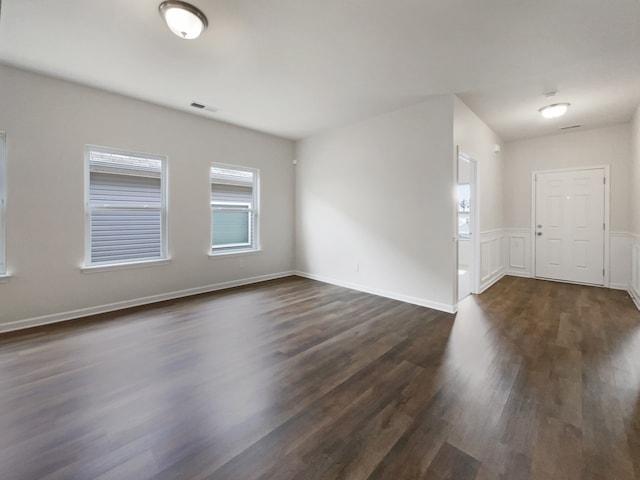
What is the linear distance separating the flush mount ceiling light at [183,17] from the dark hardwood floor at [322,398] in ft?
8.94

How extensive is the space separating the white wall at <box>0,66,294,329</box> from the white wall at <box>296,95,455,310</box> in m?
1.78

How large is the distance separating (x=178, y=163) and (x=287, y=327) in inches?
119

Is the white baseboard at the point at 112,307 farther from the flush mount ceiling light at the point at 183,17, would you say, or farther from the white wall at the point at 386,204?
the flush mount ceiling light at the point at 183,17

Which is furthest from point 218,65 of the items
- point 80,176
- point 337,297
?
point 337,297

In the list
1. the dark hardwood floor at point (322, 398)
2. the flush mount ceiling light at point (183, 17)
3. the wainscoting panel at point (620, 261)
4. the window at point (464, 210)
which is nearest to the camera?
the dark hardwood floor at point (322, 398)

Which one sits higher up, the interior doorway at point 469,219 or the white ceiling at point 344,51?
the white ceiling at point 344,51

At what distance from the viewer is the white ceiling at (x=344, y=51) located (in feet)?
7.09

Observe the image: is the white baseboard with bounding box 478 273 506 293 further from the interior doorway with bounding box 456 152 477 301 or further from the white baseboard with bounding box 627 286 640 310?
the white baseboard with bounding box 627 286 640 310

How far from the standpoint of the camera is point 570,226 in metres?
5.27

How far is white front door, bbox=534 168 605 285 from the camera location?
4996mm

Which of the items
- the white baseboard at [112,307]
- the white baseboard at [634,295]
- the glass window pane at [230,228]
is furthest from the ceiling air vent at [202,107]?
the white baseboard at [634,295]

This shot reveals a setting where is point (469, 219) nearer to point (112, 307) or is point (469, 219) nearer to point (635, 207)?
point (635, 207)

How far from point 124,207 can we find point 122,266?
0.81 meters

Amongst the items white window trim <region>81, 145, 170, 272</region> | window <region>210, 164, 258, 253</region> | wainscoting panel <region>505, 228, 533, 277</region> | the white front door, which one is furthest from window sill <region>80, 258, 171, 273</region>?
the white front door
